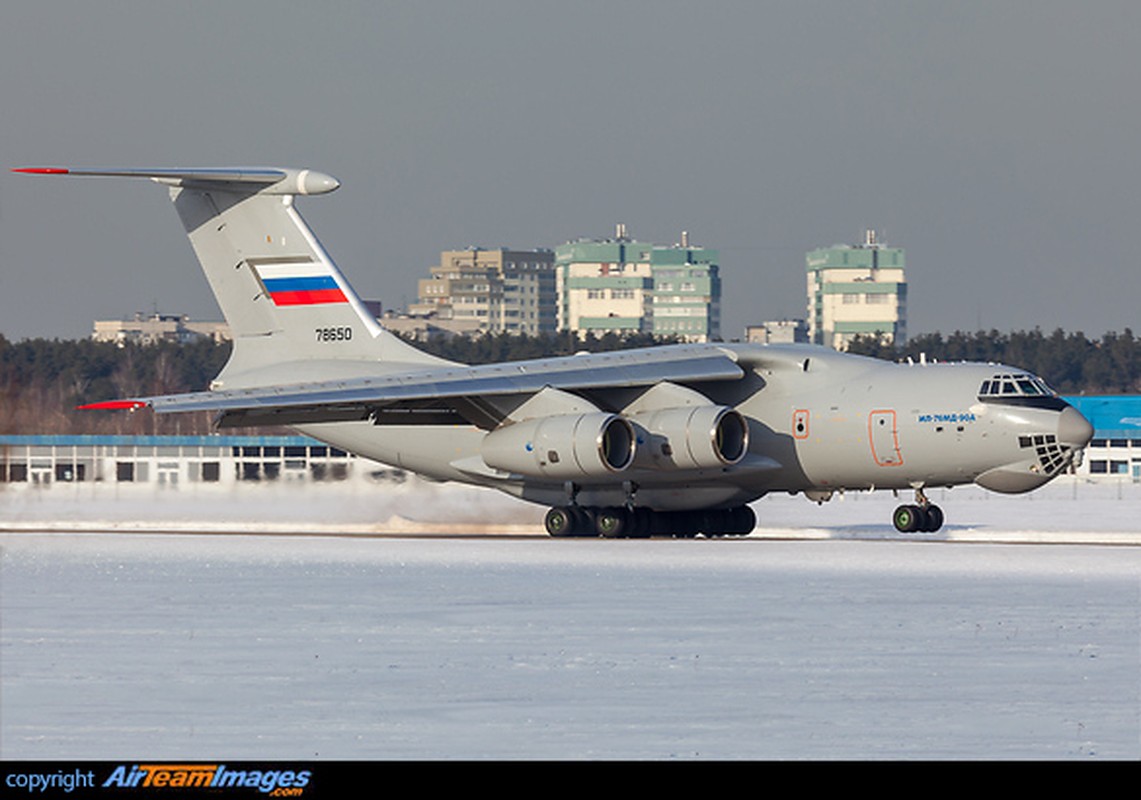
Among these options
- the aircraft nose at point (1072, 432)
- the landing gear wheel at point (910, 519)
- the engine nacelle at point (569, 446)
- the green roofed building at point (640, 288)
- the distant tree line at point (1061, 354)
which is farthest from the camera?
the green roofed building at point (640, 288)

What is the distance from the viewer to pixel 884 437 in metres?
28.1

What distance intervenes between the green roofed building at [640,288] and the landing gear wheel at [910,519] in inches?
5941

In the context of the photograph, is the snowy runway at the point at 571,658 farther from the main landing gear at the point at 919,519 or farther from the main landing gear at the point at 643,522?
the main landing gear at the point at 643,522

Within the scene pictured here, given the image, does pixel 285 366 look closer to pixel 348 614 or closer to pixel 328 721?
pixel 348 614

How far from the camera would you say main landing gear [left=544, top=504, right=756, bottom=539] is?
97.5ft

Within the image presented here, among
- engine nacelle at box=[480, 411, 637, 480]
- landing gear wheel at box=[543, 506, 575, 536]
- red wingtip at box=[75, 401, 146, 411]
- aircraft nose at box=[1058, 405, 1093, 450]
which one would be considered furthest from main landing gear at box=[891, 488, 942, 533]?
red wingtip at box=[75, 401, 146, 411]

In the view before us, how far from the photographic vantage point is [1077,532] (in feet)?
102

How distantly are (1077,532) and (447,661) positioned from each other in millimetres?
19420

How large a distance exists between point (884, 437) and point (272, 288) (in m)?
10.6

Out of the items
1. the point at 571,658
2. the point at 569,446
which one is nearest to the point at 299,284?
the point at 569,446

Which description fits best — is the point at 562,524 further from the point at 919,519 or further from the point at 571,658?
the point at 571,658

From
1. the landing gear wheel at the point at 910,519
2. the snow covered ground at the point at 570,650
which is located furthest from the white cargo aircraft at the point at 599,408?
the snow covered ground at the point at 570,650

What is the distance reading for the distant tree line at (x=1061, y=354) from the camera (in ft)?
268
